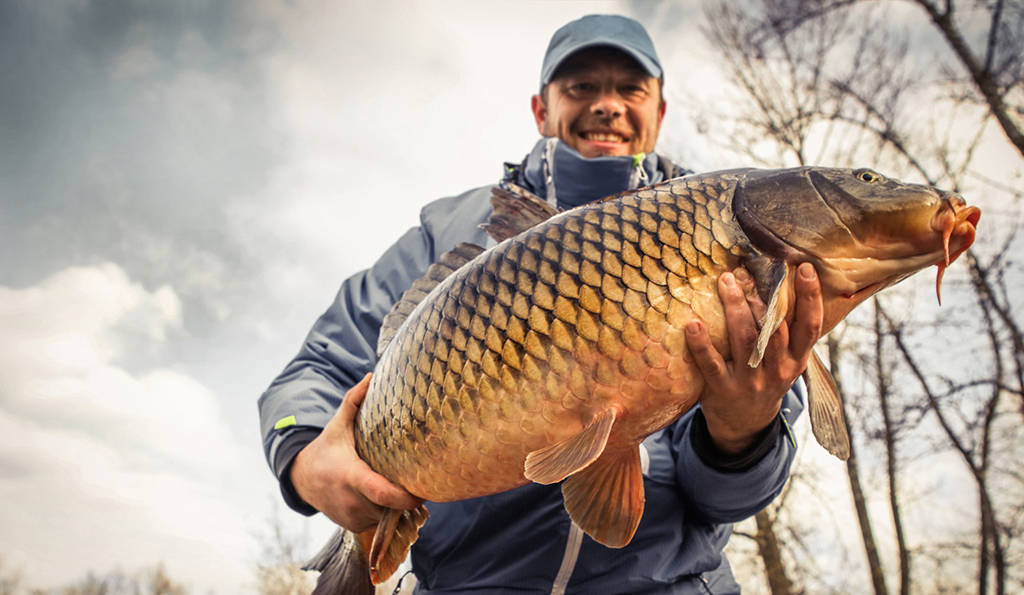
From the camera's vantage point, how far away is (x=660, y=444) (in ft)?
6.08

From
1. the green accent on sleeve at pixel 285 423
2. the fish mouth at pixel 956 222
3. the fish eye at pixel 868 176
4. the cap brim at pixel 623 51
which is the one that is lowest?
the fish mouth at pixel 956 222

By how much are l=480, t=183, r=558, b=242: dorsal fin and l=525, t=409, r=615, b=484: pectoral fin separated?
0.49 m

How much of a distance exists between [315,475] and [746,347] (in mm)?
1053

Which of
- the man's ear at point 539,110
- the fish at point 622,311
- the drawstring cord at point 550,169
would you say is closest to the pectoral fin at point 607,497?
the fish at point 622,311

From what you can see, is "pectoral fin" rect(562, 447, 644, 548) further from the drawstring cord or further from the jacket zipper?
the drawstring cord

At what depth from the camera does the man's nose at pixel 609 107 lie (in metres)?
2.53

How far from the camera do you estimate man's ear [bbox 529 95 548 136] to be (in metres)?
2.93

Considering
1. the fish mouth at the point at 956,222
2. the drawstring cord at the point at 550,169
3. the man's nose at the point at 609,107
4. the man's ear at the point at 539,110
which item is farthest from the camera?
the man's ear at the point at 539,110

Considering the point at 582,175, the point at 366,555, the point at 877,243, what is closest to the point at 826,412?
the point at 877,243

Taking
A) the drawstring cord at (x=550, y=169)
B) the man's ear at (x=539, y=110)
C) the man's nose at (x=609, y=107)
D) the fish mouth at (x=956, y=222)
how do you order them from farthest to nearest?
the man's ear at (x=539, y=110) < the man's nose at (x=609, y=107) < the drawstring cord at (x=550, y=169) < the fish mouth at (x=956, y=222)

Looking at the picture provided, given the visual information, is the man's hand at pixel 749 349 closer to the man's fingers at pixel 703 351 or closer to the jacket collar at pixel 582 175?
the man's fingers at pixel 703 351

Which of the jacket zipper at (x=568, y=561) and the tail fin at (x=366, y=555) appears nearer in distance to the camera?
the tail fin at (x=366, y=555)

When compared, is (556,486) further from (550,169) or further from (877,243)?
(550,169)

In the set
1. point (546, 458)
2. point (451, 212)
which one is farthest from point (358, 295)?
point (546, 458)
